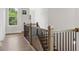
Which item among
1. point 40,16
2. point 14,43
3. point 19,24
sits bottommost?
point 14,43

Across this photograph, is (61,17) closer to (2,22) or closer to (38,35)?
(38,35)

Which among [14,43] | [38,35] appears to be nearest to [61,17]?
[38,35]

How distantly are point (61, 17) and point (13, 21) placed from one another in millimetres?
631

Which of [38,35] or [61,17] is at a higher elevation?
[61,17]

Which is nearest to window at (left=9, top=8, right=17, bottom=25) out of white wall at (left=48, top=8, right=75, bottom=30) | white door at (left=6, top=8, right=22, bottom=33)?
white door at (left=6, top=8, right=22, bottom=33)

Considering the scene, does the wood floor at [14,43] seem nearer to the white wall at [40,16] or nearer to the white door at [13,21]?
the white door at [13,21]

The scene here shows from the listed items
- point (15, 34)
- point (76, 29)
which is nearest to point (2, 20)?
point (15, 34)

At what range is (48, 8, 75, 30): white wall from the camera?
1650 millimetres

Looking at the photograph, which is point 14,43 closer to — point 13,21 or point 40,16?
point 13,21

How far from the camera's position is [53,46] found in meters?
1.67

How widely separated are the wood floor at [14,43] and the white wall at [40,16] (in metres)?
0.29

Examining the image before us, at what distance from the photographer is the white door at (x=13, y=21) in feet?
5.35

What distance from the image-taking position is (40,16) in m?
1.63

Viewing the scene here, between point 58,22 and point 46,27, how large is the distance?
0.55 ft
